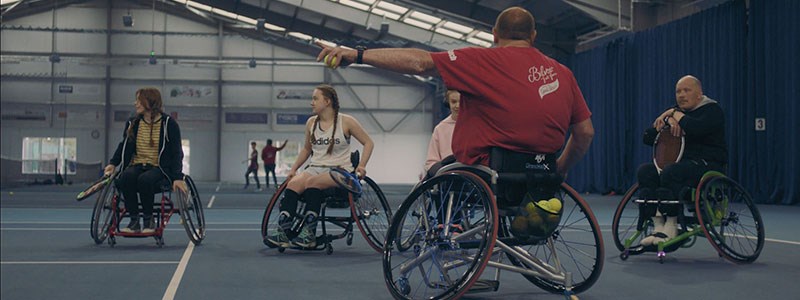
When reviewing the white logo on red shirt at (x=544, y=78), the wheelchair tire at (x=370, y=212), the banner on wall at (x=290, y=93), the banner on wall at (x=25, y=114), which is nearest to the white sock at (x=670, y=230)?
the wheelchair tire at (x=370, y=212)

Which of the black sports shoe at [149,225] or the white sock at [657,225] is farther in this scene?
the black sports shoe at [149,225]

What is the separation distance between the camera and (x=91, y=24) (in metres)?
26.9

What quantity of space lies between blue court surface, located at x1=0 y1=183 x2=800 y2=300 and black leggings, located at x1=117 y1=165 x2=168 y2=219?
0.86 feet

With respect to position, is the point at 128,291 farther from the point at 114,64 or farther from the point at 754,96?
the point at 114,64

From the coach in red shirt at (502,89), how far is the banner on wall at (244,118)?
25.5 metres

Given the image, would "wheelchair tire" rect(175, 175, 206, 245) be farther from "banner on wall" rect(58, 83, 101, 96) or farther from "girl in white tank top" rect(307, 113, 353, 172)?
"banner on wall" rect(58, 83, 101, 96)

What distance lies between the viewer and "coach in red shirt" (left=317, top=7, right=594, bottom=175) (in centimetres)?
279

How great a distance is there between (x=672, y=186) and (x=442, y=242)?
2208mm

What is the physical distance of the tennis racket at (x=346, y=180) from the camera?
497 cm

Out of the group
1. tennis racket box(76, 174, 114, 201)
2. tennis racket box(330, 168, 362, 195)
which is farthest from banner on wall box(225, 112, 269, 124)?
tennis racket box(330, 168, 362, 195)

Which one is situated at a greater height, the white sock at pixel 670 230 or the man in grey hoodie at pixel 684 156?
the man in grey hoodie at pixel 684 156

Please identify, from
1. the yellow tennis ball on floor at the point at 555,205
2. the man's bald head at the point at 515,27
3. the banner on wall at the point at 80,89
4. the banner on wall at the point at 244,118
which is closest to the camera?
the yellow tennis ball on floor at the point at 555,205

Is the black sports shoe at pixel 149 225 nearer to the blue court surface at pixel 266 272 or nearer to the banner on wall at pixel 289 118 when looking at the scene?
the blue court surface at pixel 266 272

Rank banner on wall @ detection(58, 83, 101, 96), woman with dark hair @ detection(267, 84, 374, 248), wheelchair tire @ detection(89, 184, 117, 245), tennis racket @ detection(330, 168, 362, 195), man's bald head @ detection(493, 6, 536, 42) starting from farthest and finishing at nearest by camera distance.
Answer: banner on wall @ detection(58, 83, 101, 96) → wheelchair tire @ detection(89, 184, 117, 245) → woman with dark hair @ detection(267, 84, 374, 248) → tennis racket @ detection(330, 168, 362, 195) → man's bald head @ detection(493, 6, 536, 42)
